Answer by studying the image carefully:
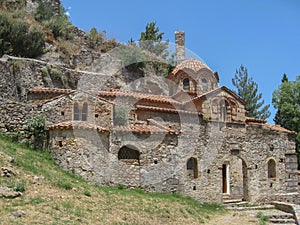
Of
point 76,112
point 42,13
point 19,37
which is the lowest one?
point 76,112

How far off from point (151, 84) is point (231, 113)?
746 cm

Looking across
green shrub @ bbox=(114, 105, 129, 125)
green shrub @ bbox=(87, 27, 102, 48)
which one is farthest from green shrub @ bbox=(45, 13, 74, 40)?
green shrub @ bbox=(114, 105, 129, 125)

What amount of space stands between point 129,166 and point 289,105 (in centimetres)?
1949

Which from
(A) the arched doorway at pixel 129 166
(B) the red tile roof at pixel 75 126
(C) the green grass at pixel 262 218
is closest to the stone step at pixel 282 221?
(C) the green grass at pixel 262 218

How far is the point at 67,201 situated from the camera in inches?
398

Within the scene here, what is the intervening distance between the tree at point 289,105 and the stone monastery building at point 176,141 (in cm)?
910

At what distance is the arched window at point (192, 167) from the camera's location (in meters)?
17.4

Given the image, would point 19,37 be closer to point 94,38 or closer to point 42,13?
point 42,13

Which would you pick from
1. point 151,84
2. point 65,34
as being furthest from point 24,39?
point 151,84

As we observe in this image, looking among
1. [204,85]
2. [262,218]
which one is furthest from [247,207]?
[204,85]

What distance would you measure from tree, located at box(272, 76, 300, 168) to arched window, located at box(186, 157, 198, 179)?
48.5 ft

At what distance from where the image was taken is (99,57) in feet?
84.2

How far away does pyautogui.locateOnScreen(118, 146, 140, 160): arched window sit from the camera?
1493cm

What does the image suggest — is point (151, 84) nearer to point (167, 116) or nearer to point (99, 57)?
point (99, 57)
